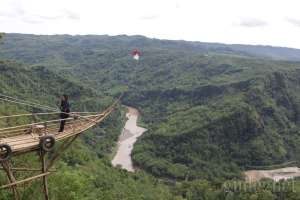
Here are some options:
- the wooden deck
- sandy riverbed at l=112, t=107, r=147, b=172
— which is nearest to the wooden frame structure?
the wooden deck

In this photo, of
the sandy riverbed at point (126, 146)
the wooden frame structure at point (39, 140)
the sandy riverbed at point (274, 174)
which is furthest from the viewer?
the sandy riverbed at point (274, 174)

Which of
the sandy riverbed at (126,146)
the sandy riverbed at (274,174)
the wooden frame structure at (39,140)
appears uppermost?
the wooden frame structure at (39,140)

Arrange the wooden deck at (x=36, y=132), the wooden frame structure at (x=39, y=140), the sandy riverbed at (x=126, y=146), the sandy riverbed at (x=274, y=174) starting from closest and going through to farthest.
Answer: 1. the wooden frame structure at (x=39, y=140)
2. the wooden deck at (x=36, y=132)
3. the sandy riverbed at (x=126, y=146)
4. the sandy riverbed at (x=274, y=174)

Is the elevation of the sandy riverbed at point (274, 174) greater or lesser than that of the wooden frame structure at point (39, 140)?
lesser

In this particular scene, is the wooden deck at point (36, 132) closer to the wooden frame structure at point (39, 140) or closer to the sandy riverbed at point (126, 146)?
the wooden frame structure at point (39, 140)

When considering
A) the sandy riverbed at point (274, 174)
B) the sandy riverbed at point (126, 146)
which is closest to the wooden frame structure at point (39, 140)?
the sandy riverbed at point (126, 146)

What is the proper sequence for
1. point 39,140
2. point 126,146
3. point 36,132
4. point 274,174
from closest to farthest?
1. point 39,140
2. point 36,132
3. point 274,174
4. point 126,146

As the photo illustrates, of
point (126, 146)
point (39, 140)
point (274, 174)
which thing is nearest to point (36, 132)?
point (39, 140)

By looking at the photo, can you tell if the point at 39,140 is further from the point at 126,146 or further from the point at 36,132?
the point at 126,146

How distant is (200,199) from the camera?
4540 inches

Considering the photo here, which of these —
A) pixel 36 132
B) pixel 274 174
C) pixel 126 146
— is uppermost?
pixel 36 132

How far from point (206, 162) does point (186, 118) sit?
118 ft

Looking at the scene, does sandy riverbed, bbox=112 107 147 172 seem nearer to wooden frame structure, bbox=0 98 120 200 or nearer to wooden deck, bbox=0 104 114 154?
wooden deck, bbox=0 104 114 154

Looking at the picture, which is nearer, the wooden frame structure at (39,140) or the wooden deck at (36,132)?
the wooden frame structure at (39,140)
